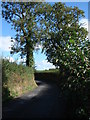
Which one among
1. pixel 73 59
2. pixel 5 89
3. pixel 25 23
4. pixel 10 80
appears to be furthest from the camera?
pixel 25 23

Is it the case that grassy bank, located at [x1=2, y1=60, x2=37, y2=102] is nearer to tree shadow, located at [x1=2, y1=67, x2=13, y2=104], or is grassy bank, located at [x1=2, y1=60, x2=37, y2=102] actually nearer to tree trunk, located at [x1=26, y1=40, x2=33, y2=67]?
tree shadow, located at [x1=2, y1=67, x2=13, y2=104]

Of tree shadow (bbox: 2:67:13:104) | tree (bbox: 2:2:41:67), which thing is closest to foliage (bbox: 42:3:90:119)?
tree shadow (bbox: 2:67:13:104)

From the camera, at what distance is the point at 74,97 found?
272 inches

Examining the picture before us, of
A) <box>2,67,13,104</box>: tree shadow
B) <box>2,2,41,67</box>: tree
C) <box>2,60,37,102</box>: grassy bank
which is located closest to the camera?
<box>2,67,13,104</box>: tree shadow

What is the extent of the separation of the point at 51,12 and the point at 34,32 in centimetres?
487

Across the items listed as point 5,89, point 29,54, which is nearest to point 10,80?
point 5,89

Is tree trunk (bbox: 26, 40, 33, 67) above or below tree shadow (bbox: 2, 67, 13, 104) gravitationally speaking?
above

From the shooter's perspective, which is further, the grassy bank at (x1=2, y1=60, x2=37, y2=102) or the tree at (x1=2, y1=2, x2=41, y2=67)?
the tree at (x1=2, y1=2, x2=41, y2=67)

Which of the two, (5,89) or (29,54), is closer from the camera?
(5,89)

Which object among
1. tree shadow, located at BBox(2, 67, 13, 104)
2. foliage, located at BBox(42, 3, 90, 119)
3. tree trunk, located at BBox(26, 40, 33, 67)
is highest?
tree trunk, located at BBox(26, 40, 33, 67)

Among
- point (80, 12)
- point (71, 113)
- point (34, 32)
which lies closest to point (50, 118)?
point (71, 113)

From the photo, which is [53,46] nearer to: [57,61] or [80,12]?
[57,61]

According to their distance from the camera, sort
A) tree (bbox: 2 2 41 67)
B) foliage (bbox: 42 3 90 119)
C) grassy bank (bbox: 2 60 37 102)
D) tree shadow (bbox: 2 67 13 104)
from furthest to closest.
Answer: tree (bbox: 2 2 41 67), grassy bank (bbox: 2 60 37 102), tree shadow (bbox: 2 67 13 104), foliage (bbox: 42 3 90 119)

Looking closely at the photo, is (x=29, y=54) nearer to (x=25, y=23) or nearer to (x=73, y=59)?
(x=25, y=23)
